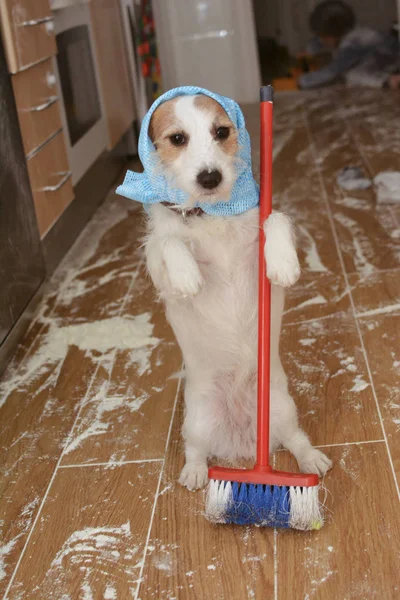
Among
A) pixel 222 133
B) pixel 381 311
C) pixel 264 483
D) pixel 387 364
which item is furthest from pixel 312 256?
pixel 264 483

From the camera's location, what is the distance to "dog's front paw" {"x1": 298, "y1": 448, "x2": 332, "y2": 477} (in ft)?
4.87

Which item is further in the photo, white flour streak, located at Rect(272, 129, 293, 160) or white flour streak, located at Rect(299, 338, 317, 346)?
white flour streak, located at Rect(272, 129, 293, 160)

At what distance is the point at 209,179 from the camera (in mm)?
1330

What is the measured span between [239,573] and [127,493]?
1.15ft

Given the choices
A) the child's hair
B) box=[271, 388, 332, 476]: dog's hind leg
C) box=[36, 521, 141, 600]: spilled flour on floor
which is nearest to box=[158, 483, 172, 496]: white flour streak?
box=[36, 521, 141, 600]: spilled flour on floor

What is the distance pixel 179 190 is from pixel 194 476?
0.58m

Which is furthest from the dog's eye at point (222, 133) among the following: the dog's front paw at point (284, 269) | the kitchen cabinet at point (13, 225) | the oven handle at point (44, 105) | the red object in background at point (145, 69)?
the red object in background at point (145, 69)

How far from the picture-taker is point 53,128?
9.07 ft

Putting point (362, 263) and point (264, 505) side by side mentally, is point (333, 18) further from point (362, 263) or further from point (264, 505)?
point (264, 505)

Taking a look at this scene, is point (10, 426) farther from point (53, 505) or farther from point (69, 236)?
point (69, 236)

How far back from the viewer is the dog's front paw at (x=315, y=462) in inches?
58.4

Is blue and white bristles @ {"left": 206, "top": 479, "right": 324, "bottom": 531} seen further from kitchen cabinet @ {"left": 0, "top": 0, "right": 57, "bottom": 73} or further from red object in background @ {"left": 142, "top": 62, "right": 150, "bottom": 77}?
red object in background @ {"left": 142, "top": 62, "right": 150, "bottom": 77}

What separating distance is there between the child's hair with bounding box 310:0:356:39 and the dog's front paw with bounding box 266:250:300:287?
5641 millimetres

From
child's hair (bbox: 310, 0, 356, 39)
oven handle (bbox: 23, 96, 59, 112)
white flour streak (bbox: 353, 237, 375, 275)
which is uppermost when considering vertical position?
child's hair (bbox: 310, 0, 356, 39)
